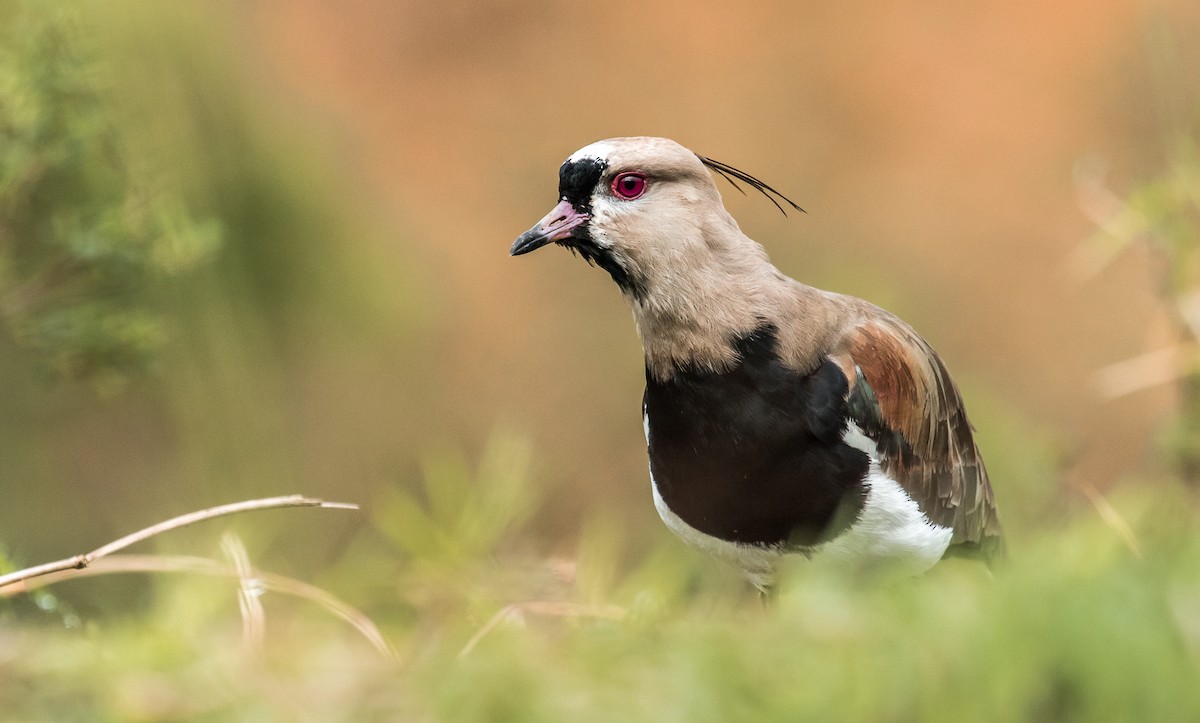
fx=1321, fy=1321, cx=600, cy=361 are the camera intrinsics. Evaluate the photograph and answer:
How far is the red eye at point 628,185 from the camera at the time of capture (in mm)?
2328

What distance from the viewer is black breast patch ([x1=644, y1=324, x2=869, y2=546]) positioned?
223cm

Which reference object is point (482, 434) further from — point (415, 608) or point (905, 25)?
point (415, 608)

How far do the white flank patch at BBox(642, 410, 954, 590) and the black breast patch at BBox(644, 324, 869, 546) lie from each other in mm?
22

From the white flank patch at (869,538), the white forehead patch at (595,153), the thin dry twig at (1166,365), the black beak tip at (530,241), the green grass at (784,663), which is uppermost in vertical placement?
the white forehead patch at (595,153)

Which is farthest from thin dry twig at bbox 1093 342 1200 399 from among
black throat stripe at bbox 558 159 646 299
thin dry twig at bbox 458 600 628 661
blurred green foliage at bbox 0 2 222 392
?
blurred green foliage at bbox 0 2 222 392

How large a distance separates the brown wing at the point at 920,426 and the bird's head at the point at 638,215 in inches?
11.6

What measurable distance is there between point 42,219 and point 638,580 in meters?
1.47

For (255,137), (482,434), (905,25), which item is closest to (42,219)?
(255,137)

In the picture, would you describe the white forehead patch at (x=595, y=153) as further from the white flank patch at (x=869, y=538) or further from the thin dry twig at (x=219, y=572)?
the thin dry twig at (x=219, y=572)

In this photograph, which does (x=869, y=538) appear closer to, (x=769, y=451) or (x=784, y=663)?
(x=769, y=451)

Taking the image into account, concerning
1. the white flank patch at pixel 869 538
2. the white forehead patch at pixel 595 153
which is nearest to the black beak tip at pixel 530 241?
the white forehead patch at pixel 595 153

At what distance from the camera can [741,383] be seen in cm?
225

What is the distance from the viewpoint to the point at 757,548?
90.3 inches

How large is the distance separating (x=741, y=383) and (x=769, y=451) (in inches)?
4.9
